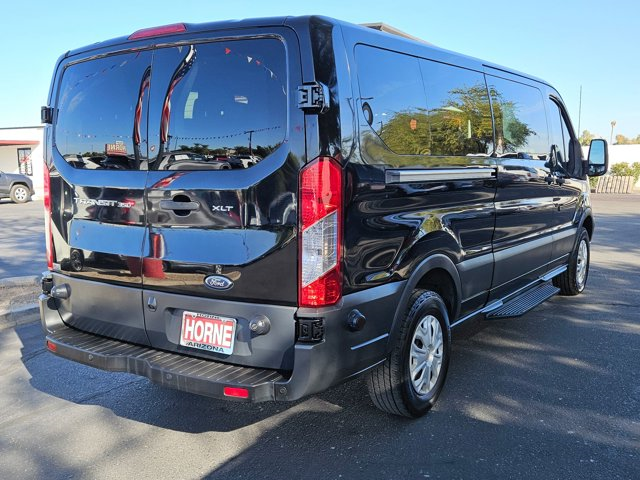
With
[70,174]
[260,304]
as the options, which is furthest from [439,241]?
[70,174]

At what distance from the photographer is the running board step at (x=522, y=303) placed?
4438 mm

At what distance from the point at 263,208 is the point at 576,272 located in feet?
16.2

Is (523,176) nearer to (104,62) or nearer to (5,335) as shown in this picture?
(104,62)

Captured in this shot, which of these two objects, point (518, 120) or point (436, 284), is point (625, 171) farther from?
point (436, 284)

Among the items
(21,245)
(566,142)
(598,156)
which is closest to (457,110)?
(566,142)

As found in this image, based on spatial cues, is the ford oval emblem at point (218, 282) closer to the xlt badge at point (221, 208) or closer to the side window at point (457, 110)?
the xlt badge at point (221, 208)

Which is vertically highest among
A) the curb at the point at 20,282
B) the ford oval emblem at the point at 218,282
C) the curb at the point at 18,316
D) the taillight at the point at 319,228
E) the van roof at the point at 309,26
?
the van roof at the point at 309,26

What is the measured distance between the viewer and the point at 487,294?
4.45m

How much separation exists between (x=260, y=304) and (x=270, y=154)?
75cm

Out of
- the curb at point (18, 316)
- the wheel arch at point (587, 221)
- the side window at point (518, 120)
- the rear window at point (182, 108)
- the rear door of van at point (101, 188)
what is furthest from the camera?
the wheel arch at point (587, 221)

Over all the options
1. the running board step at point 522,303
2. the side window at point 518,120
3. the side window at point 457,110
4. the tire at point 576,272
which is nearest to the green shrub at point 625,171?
the tire at point 576,272

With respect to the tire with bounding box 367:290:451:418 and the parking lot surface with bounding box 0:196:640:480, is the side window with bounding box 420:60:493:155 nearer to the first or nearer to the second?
the tire with bounding box 367:290:451:418

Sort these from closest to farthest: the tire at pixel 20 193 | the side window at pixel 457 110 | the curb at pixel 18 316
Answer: the side window at pixel 457 110, the curb at pixel 18 316, the tire at pixel 20 193

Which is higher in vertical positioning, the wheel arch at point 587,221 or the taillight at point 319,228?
the taillight at point 319,228
